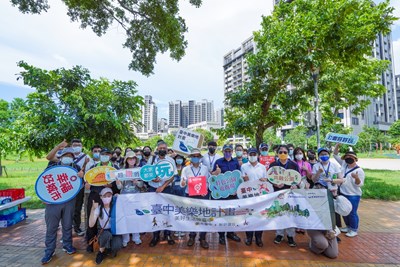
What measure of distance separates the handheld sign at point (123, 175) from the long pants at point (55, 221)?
3.10 ft

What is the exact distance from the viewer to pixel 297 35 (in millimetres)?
7605

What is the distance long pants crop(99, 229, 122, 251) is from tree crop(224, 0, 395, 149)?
22.7 feet

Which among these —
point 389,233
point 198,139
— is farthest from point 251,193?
point 389,233

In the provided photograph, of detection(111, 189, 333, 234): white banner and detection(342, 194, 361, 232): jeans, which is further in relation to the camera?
detection(342, 194, 361, 232): jeans

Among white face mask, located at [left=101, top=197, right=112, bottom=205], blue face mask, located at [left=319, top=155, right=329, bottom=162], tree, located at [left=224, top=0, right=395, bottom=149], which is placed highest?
tree, located at [left=224, top=0, right=395, bottom=149]

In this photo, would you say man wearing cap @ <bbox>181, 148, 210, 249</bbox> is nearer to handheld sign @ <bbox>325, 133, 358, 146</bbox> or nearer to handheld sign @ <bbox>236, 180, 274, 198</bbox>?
handheld sign @ <bbox>236, 180, 274, 198</bbox>

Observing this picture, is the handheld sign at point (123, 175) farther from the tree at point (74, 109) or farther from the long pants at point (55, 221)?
the tree at point (74, 109)

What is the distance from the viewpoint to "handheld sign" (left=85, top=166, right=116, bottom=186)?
14.5 ft

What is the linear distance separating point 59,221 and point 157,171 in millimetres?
2119

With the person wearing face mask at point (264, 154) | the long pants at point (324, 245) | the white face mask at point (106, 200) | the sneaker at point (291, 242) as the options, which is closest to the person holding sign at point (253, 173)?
the sneaker at point (291, 242)

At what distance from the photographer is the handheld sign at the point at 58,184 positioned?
166 inches

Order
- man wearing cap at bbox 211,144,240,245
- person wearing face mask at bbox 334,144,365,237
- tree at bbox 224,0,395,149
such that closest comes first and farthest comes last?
man wearing cap at bbox 211,144,240,245 → person wearing face mask at bbox 334,144,365,237 → tree at bbox 224,0,395,149

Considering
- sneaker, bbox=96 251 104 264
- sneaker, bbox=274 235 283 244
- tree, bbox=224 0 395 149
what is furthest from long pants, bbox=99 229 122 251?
tree, bbox=224 0 395 149

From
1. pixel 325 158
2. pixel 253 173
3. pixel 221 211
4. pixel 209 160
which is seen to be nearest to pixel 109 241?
pixel 221 211
